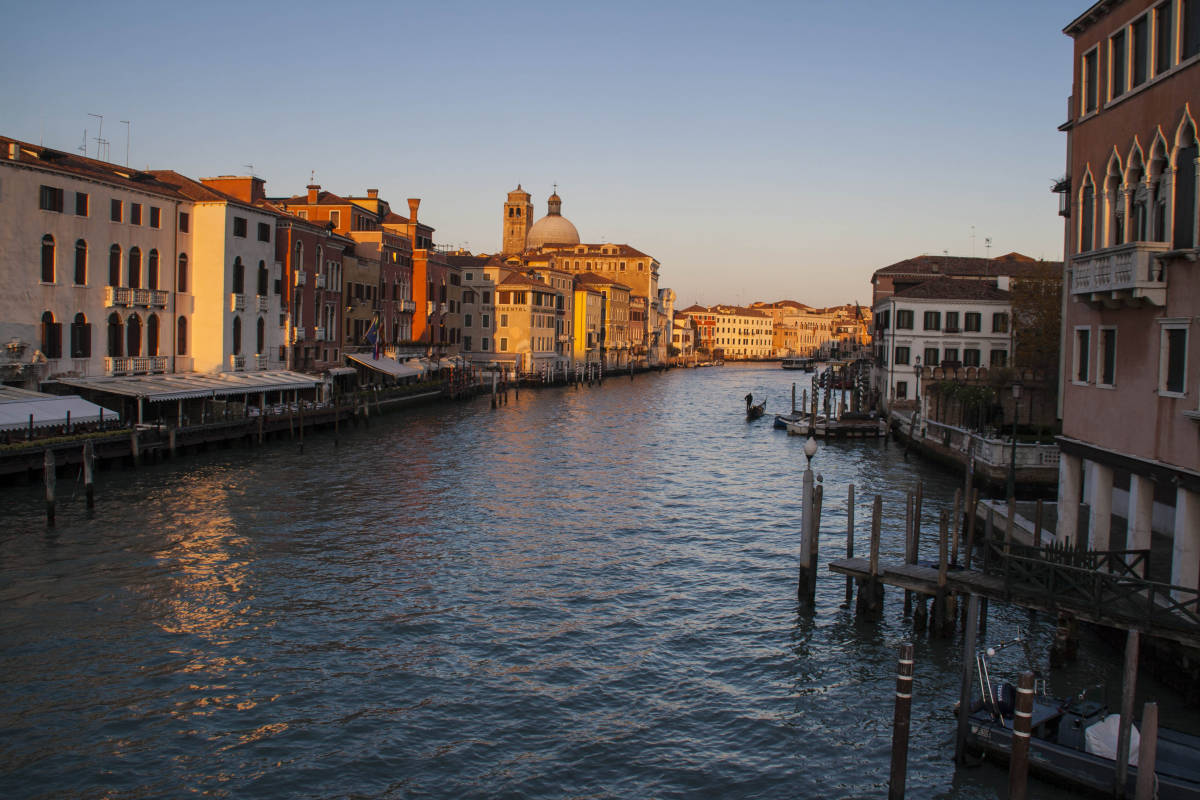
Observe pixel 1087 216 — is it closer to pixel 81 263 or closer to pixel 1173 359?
pixel 1173 359

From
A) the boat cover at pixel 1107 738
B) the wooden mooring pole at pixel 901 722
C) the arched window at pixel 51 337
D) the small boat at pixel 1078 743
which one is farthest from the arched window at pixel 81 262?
the boat cover at pixel 1107 738

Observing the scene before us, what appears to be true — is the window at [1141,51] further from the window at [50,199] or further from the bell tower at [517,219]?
the bell tower at [517,219]

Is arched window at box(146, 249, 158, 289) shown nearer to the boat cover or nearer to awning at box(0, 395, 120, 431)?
awning at box(0, 395, 120, 431)

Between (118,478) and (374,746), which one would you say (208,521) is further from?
(374,746)

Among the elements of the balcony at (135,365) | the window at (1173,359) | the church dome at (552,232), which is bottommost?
the balcony at (135,365)

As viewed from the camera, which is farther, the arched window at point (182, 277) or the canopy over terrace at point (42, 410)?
the arched window at point (182, 277)

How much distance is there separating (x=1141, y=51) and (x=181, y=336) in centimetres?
3152

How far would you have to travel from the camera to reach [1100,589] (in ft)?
36.7

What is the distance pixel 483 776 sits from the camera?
1051 cm

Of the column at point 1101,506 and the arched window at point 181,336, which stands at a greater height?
the arched window at point 181,336

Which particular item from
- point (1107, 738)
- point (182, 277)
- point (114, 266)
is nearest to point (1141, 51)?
point (1107, 738)

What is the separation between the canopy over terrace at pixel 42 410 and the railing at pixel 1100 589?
22.0 metres

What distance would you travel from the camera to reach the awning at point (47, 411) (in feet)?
78.4

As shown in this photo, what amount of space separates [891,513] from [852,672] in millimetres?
11844
